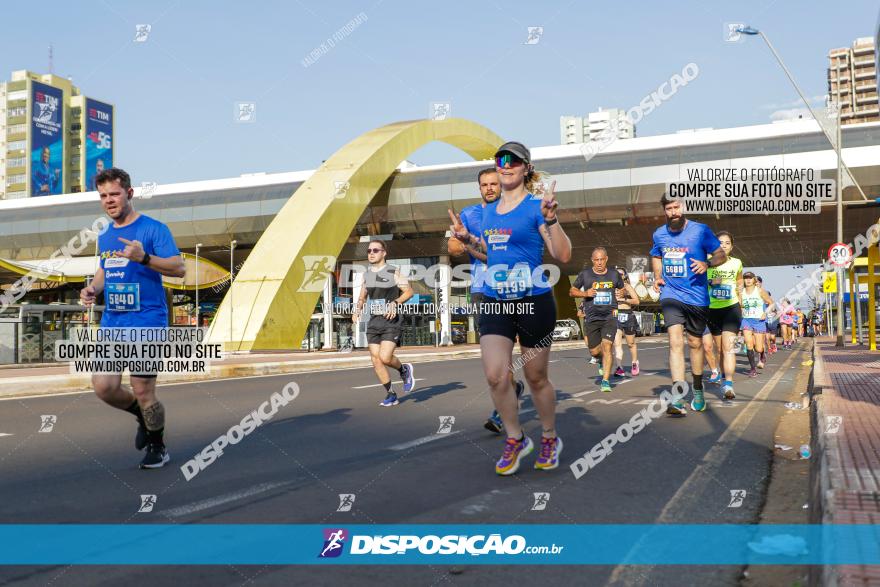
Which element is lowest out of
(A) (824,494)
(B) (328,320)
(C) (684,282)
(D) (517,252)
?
(A) (824,494)

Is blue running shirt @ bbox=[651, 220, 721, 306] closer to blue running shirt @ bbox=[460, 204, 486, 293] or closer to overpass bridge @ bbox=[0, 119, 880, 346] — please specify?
blue running shirt @ bbox=[460, 204, 486, 293]

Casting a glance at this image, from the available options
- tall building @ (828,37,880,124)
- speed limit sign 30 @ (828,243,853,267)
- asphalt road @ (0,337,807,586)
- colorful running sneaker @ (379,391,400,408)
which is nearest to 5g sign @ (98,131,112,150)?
speed limit sign 30 @ (828,243,853,267)

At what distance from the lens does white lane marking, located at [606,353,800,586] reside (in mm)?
3131

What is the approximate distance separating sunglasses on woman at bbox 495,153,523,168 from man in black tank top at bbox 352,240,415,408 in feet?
14.4

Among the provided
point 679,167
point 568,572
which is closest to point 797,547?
point 568,572

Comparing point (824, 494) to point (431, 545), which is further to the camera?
point (431, 545)

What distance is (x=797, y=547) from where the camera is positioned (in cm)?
346

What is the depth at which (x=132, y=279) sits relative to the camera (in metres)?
5.48

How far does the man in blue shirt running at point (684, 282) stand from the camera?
26.9 ft

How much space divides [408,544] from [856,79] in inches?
7744

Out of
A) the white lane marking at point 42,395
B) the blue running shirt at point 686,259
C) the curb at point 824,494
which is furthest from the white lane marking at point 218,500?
the white lane marking at point 42,395

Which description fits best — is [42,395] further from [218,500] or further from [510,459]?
[510,459]

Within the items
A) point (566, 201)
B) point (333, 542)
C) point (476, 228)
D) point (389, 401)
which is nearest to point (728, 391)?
point (389, 401)

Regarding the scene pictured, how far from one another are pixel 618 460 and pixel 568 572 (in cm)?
253
